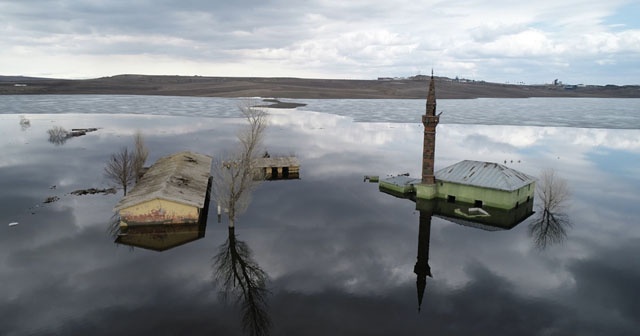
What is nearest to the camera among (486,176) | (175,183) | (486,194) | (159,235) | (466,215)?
(159,235)

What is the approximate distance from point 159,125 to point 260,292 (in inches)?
3642

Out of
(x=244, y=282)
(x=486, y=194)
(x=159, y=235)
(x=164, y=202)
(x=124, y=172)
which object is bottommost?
(x=244, y=282)

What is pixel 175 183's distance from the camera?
128 feet

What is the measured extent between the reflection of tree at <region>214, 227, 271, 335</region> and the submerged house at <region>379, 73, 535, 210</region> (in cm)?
2180

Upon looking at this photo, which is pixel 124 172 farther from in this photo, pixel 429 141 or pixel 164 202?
pixel 429 141

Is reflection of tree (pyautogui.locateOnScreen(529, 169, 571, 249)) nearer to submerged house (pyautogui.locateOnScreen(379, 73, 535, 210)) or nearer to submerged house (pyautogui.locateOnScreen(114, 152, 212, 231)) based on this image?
submerged house (pyautogui.locateOnScreen(379, 73, 535, 210))

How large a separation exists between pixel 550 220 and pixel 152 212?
36172mm

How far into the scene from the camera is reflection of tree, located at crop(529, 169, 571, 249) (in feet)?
116

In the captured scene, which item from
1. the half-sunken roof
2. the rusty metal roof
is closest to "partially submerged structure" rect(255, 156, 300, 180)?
Result: the rusty metal roof

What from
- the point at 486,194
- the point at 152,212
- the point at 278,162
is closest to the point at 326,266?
the point at 152,212

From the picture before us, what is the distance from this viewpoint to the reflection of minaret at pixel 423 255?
27306mm

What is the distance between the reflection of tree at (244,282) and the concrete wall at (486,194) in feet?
75.2

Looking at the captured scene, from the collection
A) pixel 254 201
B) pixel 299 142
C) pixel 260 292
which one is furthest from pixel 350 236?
pixel 299 142

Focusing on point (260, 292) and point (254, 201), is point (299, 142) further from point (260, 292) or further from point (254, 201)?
point (260, 292)
